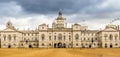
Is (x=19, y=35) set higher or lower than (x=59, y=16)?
lower

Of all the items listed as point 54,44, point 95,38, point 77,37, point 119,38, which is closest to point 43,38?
point 54,44

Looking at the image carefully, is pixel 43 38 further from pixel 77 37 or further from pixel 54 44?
pixel 77 37

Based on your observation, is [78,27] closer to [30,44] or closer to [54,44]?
[54,44]

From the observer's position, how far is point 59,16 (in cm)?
16112

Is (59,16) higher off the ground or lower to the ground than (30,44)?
higher

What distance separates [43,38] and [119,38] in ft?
122

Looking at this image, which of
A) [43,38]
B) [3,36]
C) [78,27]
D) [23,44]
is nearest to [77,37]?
[78,27]

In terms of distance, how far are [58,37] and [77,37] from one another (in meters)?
9.14

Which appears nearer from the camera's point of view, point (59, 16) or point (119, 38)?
point (119, 38)

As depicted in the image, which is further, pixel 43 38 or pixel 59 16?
pixel 59 16

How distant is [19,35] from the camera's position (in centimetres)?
14650

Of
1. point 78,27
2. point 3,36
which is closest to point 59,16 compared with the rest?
point 78,27

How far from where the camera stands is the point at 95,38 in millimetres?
151250

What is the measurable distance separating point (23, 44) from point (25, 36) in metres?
6.99
